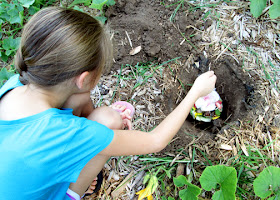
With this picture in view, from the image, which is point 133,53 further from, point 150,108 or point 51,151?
point 51,151

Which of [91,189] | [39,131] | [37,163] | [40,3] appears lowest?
[91,189]

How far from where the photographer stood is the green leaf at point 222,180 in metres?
1.23

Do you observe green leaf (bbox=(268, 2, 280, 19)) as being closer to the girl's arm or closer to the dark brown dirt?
the dark brown dirt

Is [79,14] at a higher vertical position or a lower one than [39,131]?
higher

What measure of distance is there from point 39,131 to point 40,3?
180 cm

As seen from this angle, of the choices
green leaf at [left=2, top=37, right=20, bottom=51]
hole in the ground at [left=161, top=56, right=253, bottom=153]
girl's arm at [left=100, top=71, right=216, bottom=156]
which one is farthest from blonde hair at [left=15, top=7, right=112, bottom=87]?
green leaf at [left=2, top=37, right=20, bottom=51]

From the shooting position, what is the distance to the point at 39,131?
110 centimetres

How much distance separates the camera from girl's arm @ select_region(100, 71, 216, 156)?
4.17ft

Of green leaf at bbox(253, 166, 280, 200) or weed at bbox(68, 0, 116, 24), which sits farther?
weed at bbox(68, 0, 116, 24)

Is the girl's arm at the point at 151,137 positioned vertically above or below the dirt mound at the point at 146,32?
below

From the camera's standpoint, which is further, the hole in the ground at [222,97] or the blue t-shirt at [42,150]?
the hole in the ground at [222,97]

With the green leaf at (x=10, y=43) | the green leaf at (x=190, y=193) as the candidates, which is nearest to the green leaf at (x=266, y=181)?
the green leaf at (x=190, y=193)

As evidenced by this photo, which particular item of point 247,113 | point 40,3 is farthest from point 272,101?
point 40,3

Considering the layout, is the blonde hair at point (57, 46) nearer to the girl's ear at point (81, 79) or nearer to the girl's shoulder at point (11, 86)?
the girl's ear at point (81, 79)
